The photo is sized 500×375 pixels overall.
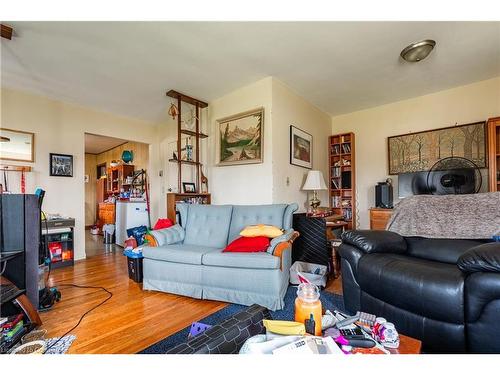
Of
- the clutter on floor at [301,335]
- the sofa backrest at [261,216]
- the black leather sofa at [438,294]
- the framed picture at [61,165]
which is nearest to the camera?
the clutter on floor at [301,335]

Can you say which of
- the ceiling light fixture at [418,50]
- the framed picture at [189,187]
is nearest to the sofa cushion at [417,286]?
the ceiling light fixture at [418,50]

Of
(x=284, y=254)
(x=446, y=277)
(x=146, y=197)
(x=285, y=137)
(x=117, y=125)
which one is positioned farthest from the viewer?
(x=146, y=197)

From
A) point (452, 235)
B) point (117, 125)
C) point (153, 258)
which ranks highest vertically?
point (117, 125)

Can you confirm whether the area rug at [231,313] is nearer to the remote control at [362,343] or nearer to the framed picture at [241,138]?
the remote control at [362,343]

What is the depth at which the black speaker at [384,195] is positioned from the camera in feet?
11.3

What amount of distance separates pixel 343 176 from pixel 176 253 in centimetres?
308

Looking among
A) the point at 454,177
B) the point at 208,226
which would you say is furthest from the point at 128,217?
the point at 454,177

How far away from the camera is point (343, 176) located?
406 centimetres

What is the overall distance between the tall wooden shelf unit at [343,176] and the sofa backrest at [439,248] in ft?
6.30
